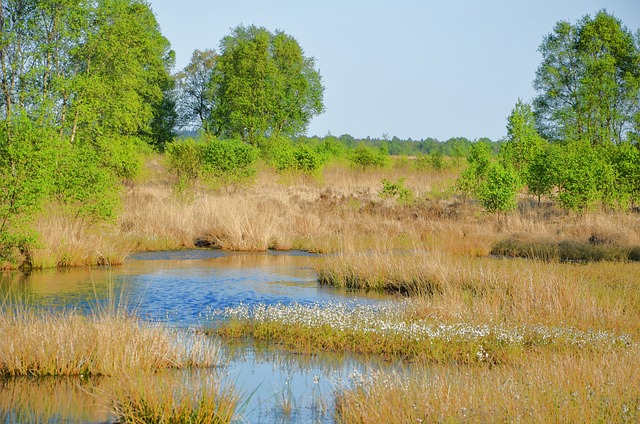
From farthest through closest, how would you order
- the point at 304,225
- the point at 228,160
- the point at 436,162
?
the point at 436,162 → the point at 228,160 → the point at 304,225

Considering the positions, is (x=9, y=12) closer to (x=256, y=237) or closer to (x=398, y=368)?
(x=256, y=237)

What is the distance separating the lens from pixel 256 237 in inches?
983

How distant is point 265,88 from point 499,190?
35219 mm

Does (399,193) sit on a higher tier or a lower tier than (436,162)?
lower

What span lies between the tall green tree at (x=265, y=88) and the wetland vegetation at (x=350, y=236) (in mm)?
359

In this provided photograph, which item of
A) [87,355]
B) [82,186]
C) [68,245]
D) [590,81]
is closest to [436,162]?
[590,81]

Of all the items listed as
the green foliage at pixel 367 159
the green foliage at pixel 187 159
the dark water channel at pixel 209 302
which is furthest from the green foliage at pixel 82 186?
the green foliage at pixel 367 159

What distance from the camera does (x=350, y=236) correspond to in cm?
2141

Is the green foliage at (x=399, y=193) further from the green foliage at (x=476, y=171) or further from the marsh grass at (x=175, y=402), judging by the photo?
the marsh grass at (x=175, y=402)

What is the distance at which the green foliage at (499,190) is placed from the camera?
28234 mm

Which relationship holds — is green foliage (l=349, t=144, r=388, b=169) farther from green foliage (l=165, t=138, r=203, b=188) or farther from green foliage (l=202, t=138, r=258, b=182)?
green foliage (l=165, t=138, r=203, b=188)

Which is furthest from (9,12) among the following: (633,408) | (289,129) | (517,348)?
(289,129)

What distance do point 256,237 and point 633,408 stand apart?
18.7 m

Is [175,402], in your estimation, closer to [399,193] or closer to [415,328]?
[415,328]
